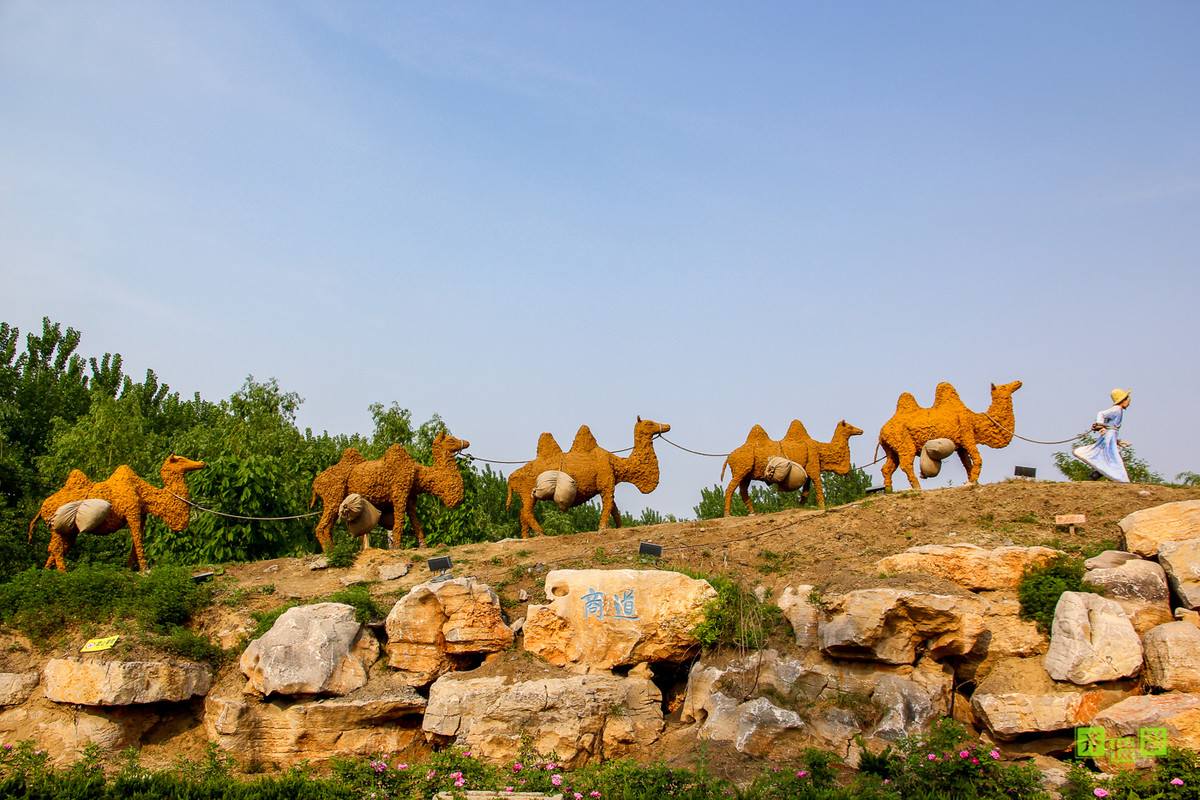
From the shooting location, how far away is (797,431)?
17.2 meters

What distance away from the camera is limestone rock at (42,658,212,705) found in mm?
11570

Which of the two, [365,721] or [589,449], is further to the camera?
[589,449]

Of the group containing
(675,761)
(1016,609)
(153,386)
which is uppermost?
(153,386)

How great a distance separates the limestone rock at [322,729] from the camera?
37.2 ft

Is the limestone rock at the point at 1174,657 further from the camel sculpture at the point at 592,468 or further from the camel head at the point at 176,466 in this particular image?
the camel head at the point at 176,466

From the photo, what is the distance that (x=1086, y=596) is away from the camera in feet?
34.8

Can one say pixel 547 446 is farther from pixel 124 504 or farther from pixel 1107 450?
pixel 1107 450

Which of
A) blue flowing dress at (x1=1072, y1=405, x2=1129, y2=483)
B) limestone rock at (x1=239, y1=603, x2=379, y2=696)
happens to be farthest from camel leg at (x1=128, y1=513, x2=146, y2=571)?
blue flowing dress at (x1=1072, y1=405, x2=1129, y2=483)

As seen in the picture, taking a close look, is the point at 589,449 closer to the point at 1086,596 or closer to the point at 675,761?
the point at 675,761

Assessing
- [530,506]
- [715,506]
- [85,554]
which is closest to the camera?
[530,506]

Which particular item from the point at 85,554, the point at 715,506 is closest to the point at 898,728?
the point at 715,506

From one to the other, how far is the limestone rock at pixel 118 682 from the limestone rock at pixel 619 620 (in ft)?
15.2

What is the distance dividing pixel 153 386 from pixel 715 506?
71.4ft

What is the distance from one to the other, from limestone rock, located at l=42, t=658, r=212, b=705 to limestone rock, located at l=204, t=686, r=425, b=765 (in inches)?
32.7
